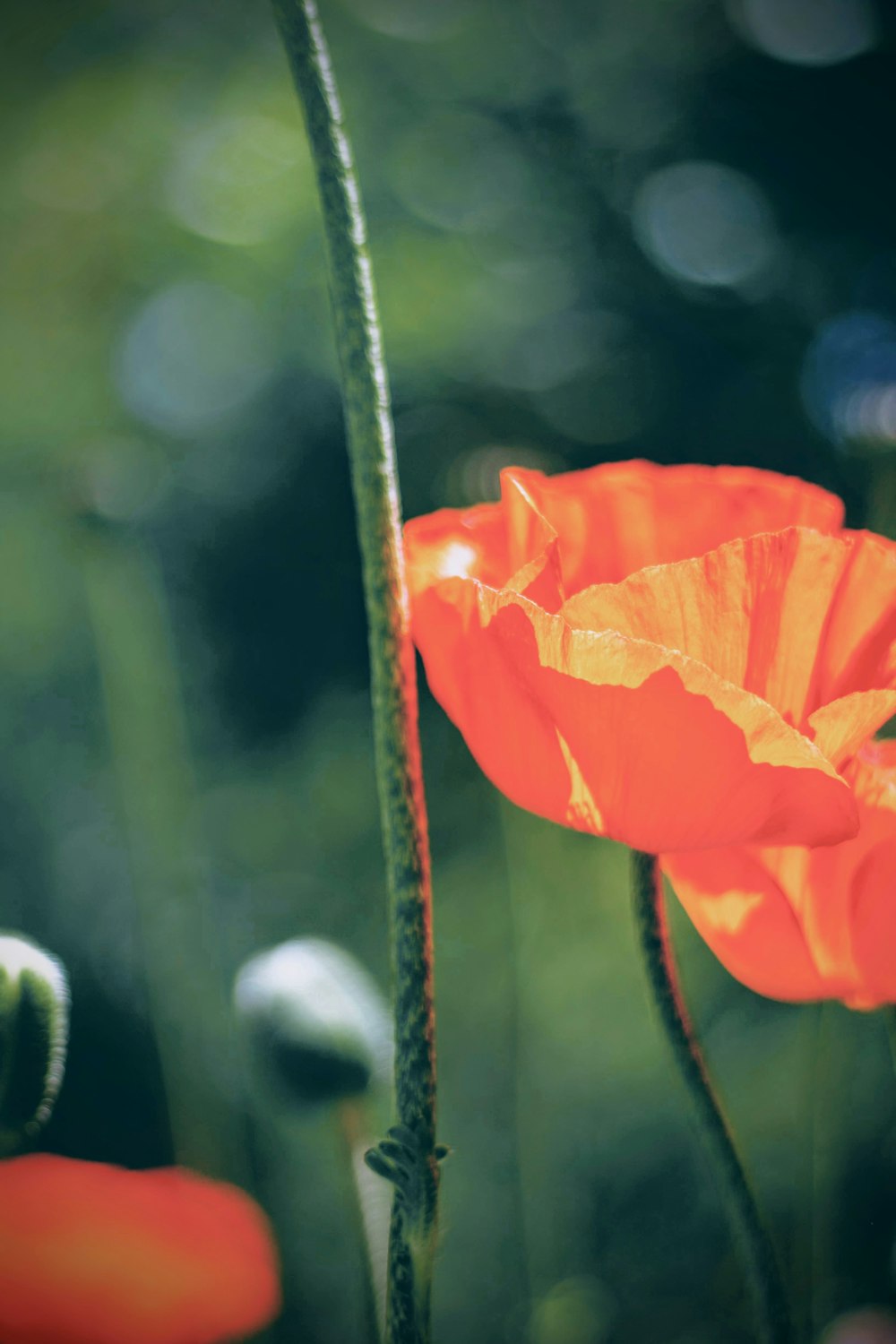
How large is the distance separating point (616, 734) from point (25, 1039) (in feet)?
0.39

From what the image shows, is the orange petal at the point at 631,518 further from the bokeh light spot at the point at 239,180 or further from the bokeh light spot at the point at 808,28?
the bokeh light spot at the point at 239,180

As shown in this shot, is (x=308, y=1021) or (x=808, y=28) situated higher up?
(x=808, y=28)

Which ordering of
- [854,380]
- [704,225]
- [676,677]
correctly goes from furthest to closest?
[704,225] → [854,380] → [676,677]

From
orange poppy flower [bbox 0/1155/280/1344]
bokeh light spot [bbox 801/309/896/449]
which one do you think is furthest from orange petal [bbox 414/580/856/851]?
bokeh light spot [bbox 801/309/896/449]

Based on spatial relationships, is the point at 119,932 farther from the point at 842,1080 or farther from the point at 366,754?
the point at 842,1080

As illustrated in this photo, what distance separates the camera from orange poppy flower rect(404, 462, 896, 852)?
172 millimetres

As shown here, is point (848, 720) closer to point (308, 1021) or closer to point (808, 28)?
point (308, 1021)

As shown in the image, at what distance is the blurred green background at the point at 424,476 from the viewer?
1.51ft

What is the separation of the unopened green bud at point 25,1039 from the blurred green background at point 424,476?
20 centimetres

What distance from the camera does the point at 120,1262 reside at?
0.81ft

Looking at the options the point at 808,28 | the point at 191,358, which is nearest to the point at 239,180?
the point at 191,358

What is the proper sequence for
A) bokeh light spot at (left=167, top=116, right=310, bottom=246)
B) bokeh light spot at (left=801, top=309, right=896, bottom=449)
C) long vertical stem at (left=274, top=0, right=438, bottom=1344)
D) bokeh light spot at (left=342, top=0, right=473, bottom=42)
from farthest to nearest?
bokeh light spot at (left=167, top=116, right=310, bottom=246), bokeh light spot at (left=342, top=0, right=473, bottom=42), bokeh light spot at (left=801, top=309, right=896, bottom=449), long vertical stem at (left=274, top=0, right=438, bottom=1344)

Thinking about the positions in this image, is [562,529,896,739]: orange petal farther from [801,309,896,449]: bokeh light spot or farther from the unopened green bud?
[801,309,896,449]: bokeh light spot

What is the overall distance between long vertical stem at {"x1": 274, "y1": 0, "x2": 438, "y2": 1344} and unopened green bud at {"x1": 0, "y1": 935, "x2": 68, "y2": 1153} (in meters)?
0.07
